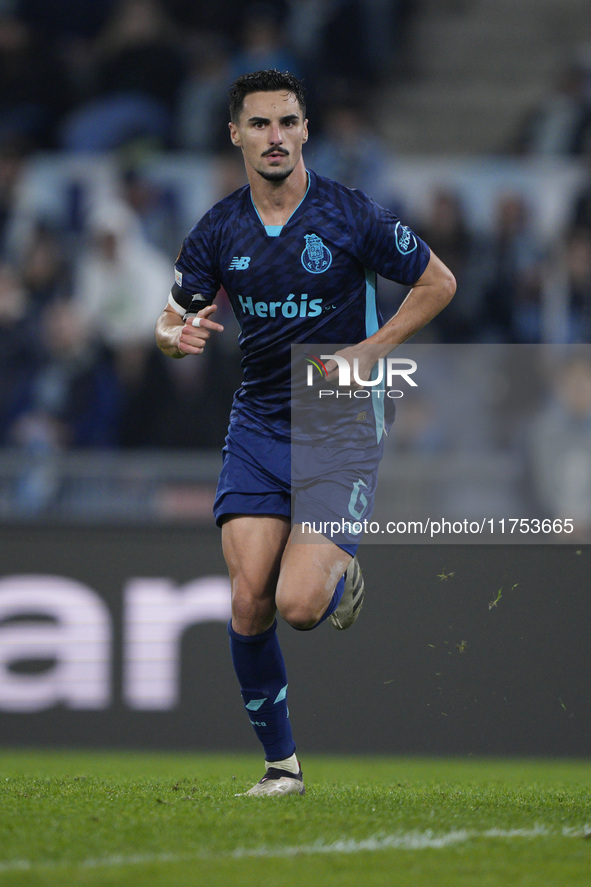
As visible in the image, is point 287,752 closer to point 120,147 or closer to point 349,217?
point 349,217

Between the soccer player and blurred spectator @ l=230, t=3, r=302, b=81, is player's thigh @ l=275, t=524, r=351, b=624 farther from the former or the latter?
blurred spectator @ l=230, t=3, r=302, b=81

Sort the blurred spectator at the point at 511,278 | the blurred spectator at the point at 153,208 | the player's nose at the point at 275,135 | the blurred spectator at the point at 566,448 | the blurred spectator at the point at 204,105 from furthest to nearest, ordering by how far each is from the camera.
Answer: the blurred spectator at the point at 204,105
the blurred spectator at the point at 153,208
the blurred spectator at the point at 511,278
the blurred spectator at the point at 566,448
the player's nose at the point at 275,135

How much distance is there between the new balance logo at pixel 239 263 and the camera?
4.29 m

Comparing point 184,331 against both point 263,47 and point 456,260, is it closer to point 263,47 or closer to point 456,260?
point 456,260

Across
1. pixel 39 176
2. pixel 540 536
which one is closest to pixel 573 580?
pixel 540 536

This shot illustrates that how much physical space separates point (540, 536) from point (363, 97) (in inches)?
254

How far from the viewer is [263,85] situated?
13.9 ft

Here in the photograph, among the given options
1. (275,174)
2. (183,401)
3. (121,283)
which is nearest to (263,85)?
(275,174)

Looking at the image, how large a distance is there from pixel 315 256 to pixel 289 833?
1939mm

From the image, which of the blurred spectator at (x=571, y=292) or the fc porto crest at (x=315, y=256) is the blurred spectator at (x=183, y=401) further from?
the fc porto crest at (x=315, y=256)

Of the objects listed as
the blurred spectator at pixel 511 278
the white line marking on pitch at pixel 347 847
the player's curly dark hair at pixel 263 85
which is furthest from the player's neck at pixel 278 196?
the blurred spectator at pixel 511 278

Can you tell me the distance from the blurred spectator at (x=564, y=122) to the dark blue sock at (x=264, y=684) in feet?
22.4

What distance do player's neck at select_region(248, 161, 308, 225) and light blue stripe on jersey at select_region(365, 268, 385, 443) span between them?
0.35 meters

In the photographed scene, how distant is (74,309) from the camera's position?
9172mm
